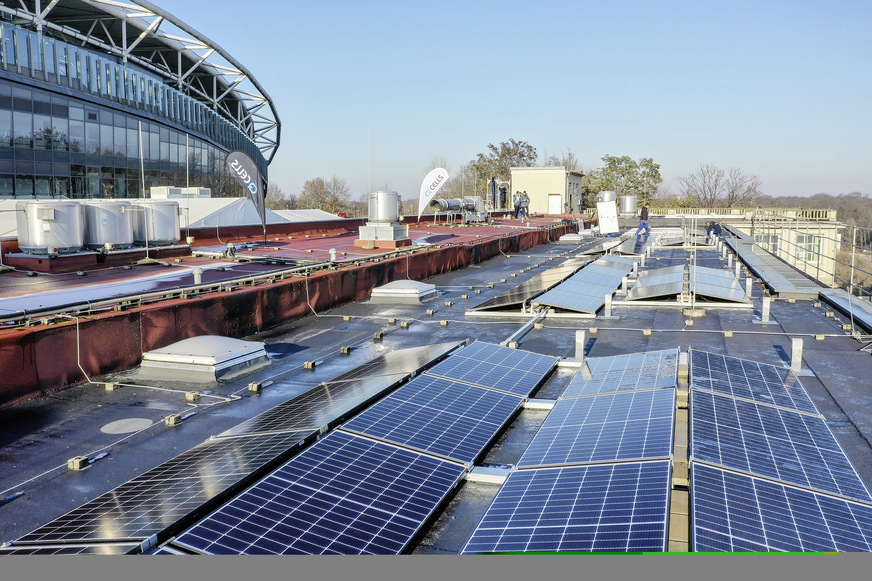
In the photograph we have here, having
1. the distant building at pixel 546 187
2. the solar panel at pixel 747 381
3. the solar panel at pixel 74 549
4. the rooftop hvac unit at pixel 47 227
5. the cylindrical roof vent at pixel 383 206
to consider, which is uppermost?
the distant building at pixel 546 187

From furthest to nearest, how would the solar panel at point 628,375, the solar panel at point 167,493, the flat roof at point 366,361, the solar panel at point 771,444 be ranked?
the solar panel at point 628,375 < the flat roof at point 366,361 < the solar panel at point 771,444 < the solar panel at point 167,493

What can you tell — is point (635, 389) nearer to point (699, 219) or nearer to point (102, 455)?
point (102, 455)

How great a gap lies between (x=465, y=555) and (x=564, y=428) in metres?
3.16

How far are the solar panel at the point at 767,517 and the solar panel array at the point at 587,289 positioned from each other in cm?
1124

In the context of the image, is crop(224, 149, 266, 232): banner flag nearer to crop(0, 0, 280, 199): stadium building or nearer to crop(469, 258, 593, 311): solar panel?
crop(0, 0, 280, 199): stadium building

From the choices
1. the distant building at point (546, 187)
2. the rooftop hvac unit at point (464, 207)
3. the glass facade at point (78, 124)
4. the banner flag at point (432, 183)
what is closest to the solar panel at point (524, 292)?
the banner flag at point (432, 183)

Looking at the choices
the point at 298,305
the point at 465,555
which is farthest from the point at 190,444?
the point at 298,305

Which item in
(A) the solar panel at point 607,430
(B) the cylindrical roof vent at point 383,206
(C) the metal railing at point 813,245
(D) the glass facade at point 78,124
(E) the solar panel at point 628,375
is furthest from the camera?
(D) the glass facade at point 78,124

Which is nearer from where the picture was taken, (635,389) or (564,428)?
(564,428)

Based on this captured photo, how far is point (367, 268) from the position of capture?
22.6 m

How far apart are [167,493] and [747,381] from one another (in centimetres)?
708

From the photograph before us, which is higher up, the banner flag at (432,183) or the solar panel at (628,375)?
the banner flag at (432,183)

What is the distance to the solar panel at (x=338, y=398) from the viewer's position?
7496 millimetres

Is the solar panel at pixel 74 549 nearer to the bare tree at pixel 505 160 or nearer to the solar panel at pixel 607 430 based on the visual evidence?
the solar panel at pixel 607 430
